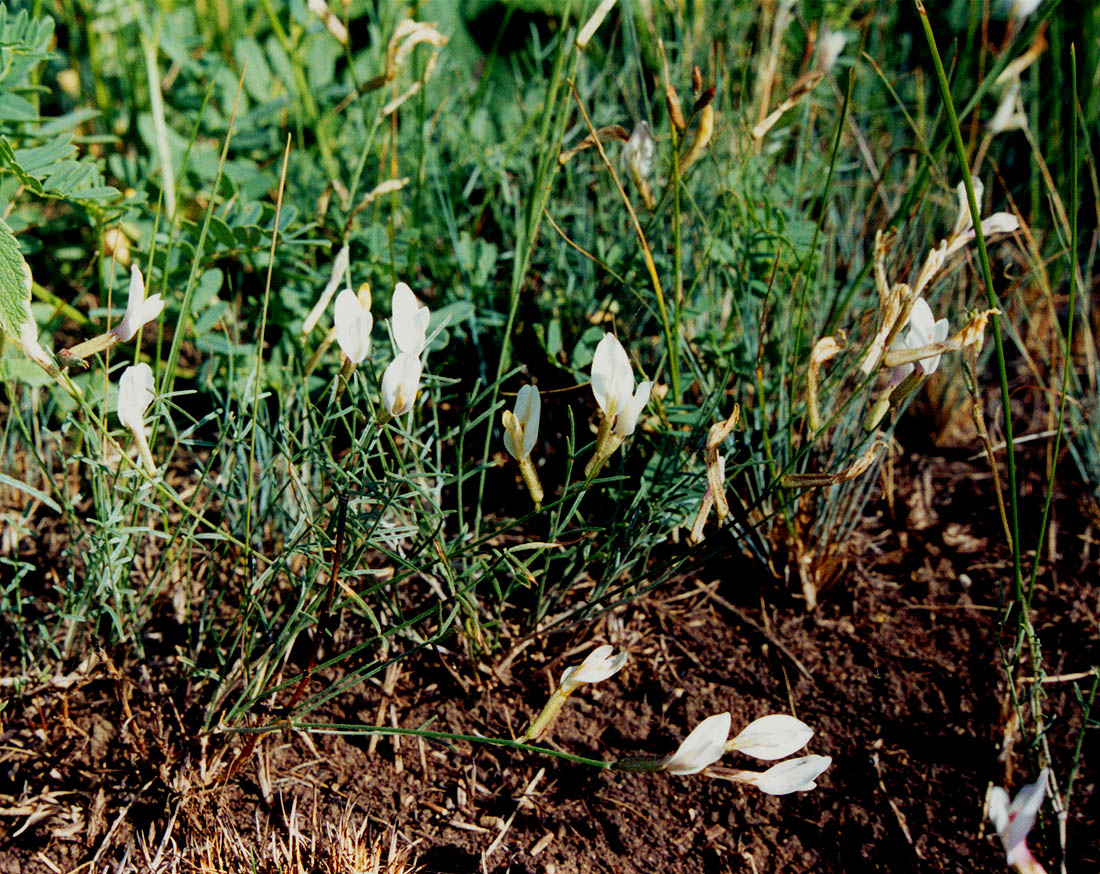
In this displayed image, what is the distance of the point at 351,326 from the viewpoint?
89cm

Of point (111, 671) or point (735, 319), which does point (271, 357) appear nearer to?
point (111, 671)

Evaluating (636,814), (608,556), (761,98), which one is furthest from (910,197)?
(636,814)

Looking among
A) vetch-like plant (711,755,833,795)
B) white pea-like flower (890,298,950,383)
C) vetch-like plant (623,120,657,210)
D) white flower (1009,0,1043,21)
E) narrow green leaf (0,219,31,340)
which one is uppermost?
white flower (1009,0,1043,21)

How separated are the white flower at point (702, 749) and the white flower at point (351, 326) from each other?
0.47m

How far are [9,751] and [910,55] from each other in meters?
2.37

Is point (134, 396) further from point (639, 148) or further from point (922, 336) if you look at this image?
point (922, 336)

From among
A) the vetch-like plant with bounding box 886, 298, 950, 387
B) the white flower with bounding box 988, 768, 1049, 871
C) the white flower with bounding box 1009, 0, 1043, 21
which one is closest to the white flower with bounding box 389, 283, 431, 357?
the vetch-like plant with bounding box 886, 298, 950, 387

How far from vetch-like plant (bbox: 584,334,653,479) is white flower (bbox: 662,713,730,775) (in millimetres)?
271

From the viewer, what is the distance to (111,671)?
105cm

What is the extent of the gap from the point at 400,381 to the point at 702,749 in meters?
0.42

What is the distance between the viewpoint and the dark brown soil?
1019 millimetres

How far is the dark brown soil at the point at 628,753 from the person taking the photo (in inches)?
40.1

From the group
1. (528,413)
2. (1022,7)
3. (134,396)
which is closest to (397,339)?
(528,413)

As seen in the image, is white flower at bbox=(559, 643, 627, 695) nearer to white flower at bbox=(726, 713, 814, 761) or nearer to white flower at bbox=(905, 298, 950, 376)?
white flower at bbox=(726, 713, 814, 761)
